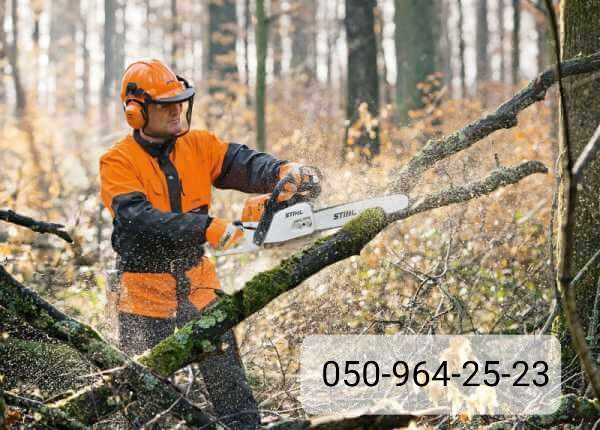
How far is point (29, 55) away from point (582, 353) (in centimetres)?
2096

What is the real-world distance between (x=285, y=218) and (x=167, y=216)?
0.61 m

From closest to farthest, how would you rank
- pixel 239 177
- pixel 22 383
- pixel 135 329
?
pixel 22 383
pixel 135 329
pixel 239 177

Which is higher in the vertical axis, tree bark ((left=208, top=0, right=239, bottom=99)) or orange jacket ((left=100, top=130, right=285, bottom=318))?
tree bark ((left=208, top=0, right=239, bottom=99))

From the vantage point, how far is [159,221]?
3.56 meters

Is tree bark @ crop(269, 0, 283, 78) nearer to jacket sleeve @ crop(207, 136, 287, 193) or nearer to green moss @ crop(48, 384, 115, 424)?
jacket sleeve @ crop(207, 136, 287, 193)

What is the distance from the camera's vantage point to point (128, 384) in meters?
2.66

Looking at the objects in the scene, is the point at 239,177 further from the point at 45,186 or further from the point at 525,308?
the point at 45,186

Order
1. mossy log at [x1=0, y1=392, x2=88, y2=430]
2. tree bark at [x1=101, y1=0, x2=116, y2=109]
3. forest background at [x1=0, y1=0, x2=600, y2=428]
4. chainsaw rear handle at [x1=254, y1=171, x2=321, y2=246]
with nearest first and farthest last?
mossy log at [x1=0, y1=392, x2=88, y2=430]
chainsaw rear handle at [x1=254, y1=171, x2=321, y2=246]
forest background at [x1=0, y1=0, x2=600, y2=428]
tree bark at [x1=101, y1=0, x2=116, y2=109]

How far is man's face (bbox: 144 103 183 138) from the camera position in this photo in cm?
388

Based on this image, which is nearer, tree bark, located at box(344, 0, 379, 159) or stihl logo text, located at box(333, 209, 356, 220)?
stihl logo text, located at box(333, 209, 356, 220)

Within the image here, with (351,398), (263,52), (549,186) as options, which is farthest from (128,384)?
(263,52)

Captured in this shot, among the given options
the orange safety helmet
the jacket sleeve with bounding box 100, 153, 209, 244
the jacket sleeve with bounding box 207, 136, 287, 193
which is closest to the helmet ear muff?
the orange safety helmet

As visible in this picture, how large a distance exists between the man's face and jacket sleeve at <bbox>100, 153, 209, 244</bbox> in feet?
1.01

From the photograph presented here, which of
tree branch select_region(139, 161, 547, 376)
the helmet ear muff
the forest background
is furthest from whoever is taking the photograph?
the forest background
